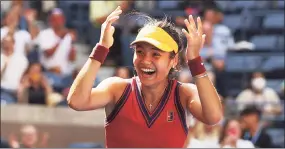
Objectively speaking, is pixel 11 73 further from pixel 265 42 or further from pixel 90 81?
pixel 90 81

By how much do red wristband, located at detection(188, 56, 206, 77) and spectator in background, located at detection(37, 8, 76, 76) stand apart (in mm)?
5140

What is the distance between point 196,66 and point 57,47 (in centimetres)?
526

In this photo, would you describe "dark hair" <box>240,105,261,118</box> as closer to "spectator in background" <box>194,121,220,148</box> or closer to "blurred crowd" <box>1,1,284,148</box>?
"blurred crowd" <box>1,1,284,148</box>

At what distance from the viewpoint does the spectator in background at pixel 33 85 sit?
319 inches

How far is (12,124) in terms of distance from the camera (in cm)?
805

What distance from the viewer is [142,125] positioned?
3.45 metres

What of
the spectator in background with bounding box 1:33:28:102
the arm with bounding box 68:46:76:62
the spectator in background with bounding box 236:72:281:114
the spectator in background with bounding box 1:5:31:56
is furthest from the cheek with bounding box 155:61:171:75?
the arm with bounding box 68:46:76:62

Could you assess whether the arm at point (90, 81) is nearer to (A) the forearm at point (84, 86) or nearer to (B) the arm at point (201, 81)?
(A) the forearm at point (84, 86)

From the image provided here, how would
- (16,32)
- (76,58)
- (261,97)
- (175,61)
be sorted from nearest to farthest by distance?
(175,61)
(261,97)
(16,32)
(76,58)

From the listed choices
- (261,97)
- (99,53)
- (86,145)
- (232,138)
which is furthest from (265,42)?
(99,53)

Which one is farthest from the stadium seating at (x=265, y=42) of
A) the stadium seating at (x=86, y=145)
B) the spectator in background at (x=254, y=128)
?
the stadium seating at (x=86, y=145)

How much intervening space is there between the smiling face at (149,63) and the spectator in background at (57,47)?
16.5ft

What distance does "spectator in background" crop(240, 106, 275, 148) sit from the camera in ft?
24.9

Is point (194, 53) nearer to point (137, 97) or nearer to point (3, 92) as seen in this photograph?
point (137, 97)
